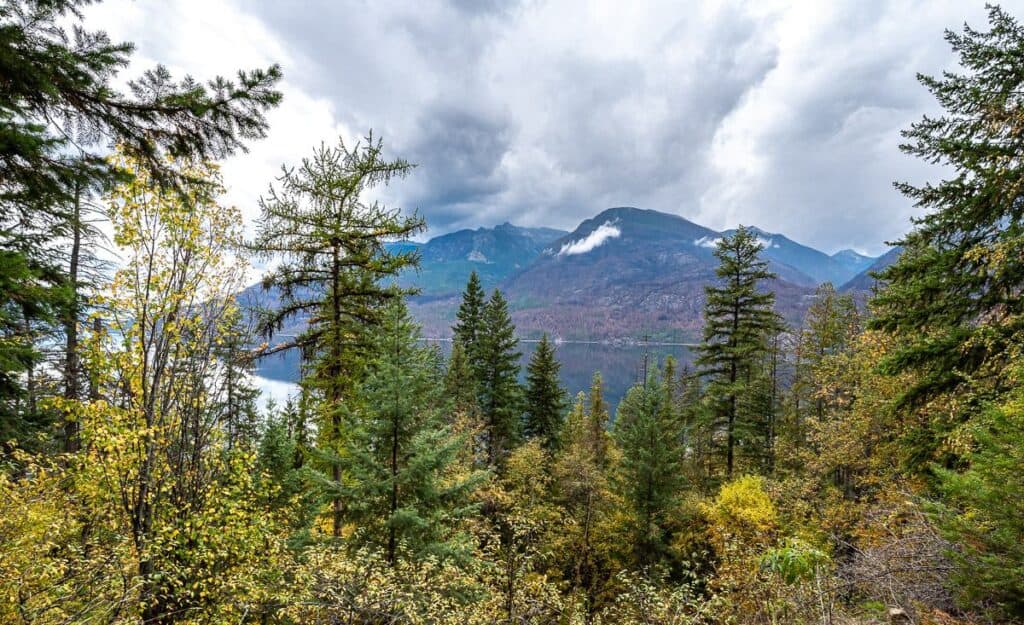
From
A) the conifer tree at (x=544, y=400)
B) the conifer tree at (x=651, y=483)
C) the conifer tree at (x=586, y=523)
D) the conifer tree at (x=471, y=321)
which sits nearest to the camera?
the conifer tree at (x=586, y=523)

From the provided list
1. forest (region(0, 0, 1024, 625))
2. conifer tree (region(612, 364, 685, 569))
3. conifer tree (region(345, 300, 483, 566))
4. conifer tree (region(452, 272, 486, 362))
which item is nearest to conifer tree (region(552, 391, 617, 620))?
conifer tree (region(612, 364, 685, 569))

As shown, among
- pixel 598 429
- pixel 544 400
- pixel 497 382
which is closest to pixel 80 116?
pixel 497 382

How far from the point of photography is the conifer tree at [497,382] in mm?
24422

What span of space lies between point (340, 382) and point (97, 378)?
16.8 ft

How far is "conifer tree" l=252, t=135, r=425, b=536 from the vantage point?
384 inches

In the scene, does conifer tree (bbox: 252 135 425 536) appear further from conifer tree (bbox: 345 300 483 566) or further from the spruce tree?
the spruce tree

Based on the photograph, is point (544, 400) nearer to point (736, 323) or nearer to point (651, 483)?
point (651, 483)

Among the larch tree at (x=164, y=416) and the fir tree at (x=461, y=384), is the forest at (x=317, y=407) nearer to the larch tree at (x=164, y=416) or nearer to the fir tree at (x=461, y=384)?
the larch tree at (x=164, y=416)

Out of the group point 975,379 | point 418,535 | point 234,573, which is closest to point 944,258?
point 975,379

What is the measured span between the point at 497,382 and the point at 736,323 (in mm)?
→ 13318

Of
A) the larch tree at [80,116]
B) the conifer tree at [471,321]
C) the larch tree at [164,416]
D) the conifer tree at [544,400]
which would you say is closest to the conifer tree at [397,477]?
the larch tree at [164,416]

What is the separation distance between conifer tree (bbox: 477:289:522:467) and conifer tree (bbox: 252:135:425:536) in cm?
1425

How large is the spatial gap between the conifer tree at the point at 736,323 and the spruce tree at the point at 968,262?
8628mm

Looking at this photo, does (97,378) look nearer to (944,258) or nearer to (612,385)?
(944,258)
